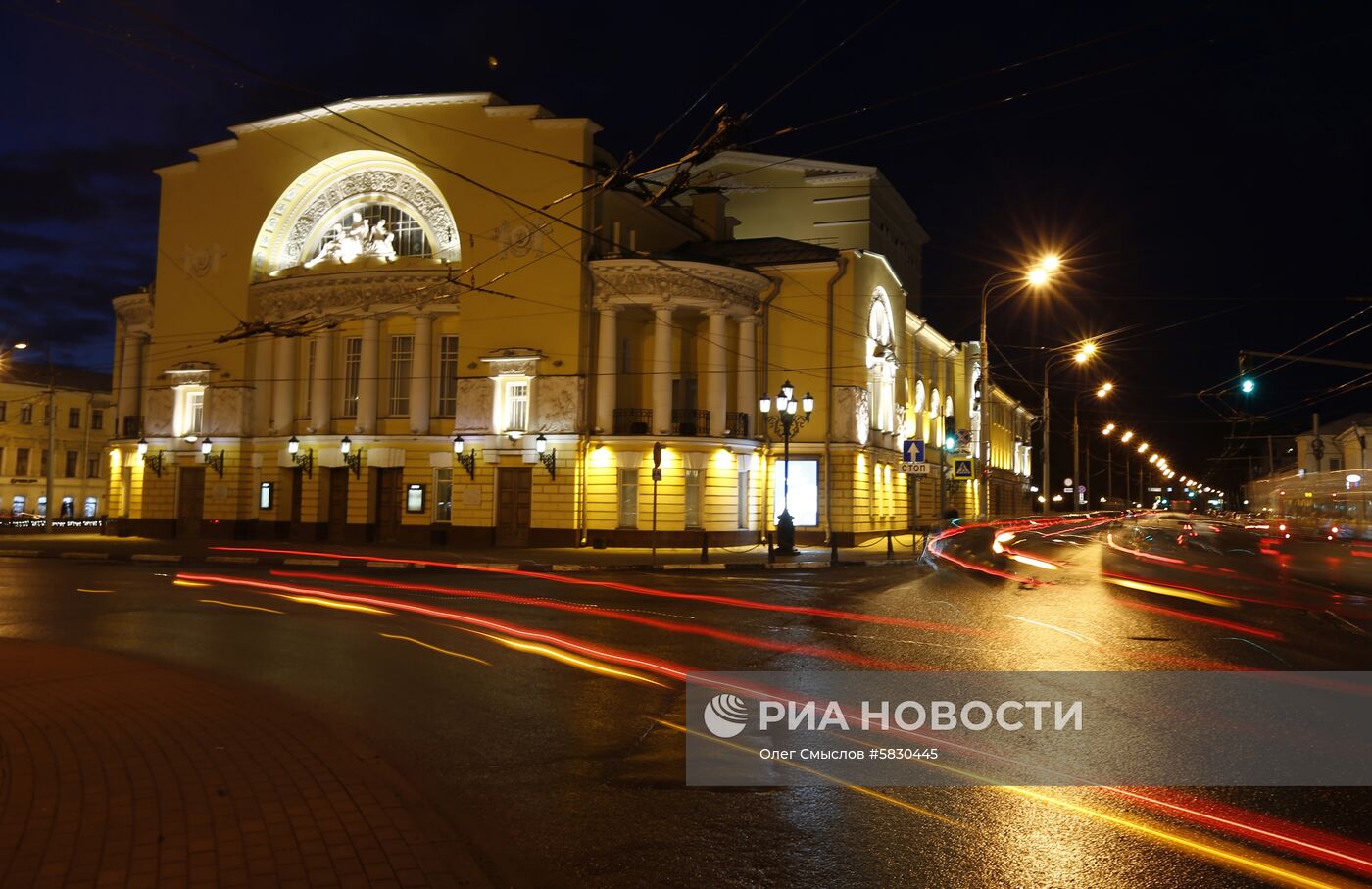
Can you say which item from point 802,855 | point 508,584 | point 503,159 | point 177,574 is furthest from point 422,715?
point 503,159

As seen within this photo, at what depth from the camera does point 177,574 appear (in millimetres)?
23641

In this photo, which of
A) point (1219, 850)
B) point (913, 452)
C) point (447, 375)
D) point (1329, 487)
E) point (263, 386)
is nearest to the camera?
point (1219, 850)

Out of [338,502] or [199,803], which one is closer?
[199,803]

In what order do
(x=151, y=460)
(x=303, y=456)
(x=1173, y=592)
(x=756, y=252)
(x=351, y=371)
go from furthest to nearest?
(x=756, y=252) → (x=151, y=460) → (x=351, y=371) → (x=303, y=456) → (x=1173, y=592)

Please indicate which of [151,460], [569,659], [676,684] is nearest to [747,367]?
[151,460]

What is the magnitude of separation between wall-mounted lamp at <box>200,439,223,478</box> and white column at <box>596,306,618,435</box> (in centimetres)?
1589

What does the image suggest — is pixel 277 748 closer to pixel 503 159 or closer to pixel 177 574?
pixel 177 574

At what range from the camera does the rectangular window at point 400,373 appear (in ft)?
129

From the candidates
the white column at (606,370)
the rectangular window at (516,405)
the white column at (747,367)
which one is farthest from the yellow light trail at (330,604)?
the white column at (747,367)

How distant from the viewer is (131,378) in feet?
150

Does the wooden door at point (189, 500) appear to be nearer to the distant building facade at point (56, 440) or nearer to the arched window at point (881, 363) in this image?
the arched window at point (881, 363)

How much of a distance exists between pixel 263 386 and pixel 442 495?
9.21m

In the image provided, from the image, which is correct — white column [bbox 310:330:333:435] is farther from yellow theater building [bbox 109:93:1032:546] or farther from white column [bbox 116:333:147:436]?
white column [bbox 116:333:147:436]

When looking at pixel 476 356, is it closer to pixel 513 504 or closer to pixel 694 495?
pixel 513 504
